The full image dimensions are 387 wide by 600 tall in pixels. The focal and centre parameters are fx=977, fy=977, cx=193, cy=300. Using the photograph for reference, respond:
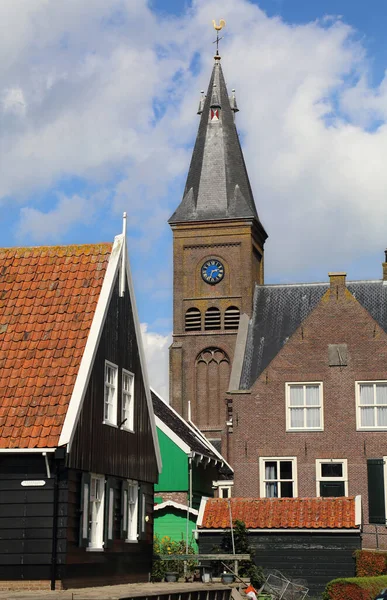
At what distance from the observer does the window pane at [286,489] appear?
37.5 metres

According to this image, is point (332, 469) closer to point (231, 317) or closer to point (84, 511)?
point (84, 511)

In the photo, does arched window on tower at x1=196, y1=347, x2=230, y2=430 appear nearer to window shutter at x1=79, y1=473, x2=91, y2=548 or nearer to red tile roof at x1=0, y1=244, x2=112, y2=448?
red tile roof at x1=0, y1=244, x2=112, y2=448

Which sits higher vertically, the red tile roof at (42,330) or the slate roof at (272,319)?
the slate roof at (272,319)

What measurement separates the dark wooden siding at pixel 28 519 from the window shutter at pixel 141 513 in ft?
19.6

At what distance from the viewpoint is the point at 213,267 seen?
66.0 meters

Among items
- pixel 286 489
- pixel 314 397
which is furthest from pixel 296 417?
pixel 286 489

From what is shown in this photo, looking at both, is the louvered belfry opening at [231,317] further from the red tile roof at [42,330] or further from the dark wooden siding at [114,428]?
the red tile roof at [42,330]

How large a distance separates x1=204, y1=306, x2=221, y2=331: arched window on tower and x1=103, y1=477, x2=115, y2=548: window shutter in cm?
4036

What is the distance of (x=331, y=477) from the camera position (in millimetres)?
37531

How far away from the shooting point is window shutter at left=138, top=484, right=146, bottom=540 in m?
26.0

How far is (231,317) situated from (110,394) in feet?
131

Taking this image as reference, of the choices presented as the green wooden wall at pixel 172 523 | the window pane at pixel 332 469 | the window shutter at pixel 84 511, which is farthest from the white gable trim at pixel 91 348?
the window pane at pixel 332 469

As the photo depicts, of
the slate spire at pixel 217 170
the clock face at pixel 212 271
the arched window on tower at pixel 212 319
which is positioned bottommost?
the arched window on tower at pixel 212 319

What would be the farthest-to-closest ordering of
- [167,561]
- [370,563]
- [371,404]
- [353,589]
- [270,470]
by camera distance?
[270,470] → [371,404] → [167,561] → [370,563] → [353,589]
